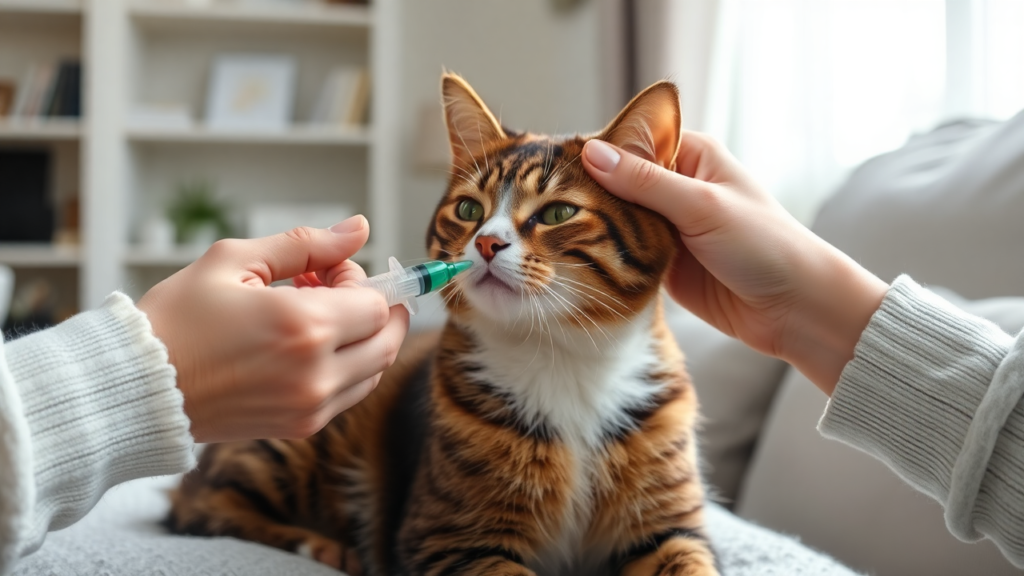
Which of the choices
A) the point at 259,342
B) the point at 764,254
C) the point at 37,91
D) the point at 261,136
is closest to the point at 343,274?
the point at 259,342

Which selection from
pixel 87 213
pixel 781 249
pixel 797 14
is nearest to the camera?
pixel 781 249

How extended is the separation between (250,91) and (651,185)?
350 cm

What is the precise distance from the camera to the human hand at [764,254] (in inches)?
36.0

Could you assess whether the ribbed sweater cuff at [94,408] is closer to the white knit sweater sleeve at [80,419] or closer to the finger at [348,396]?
the white knit sweater sleeve at [80,419]

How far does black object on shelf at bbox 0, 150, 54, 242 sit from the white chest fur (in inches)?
146

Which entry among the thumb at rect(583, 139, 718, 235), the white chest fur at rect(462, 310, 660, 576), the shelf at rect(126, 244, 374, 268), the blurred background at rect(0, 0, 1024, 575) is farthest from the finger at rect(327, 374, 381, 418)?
the shelf at rect(126, 244, 374, 268)

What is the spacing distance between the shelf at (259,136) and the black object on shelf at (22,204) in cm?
62

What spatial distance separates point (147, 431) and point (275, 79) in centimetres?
361

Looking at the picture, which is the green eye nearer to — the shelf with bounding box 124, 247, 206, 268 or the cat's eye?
the cat's eye

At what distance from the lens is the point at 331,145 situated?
4.13 metres

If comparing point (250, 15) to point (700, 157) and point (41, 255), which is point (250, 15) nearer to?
point (41, 255)

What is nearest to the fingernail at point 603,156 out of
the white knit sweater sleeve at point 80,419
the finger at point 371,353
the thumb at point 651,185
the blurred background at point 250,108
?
the thumb at point 651,185

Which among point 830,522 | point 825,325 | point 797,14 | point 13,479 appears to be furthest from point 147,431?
point 797,14

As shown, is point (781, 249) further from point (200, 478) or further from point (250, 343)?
point (200, 478)
